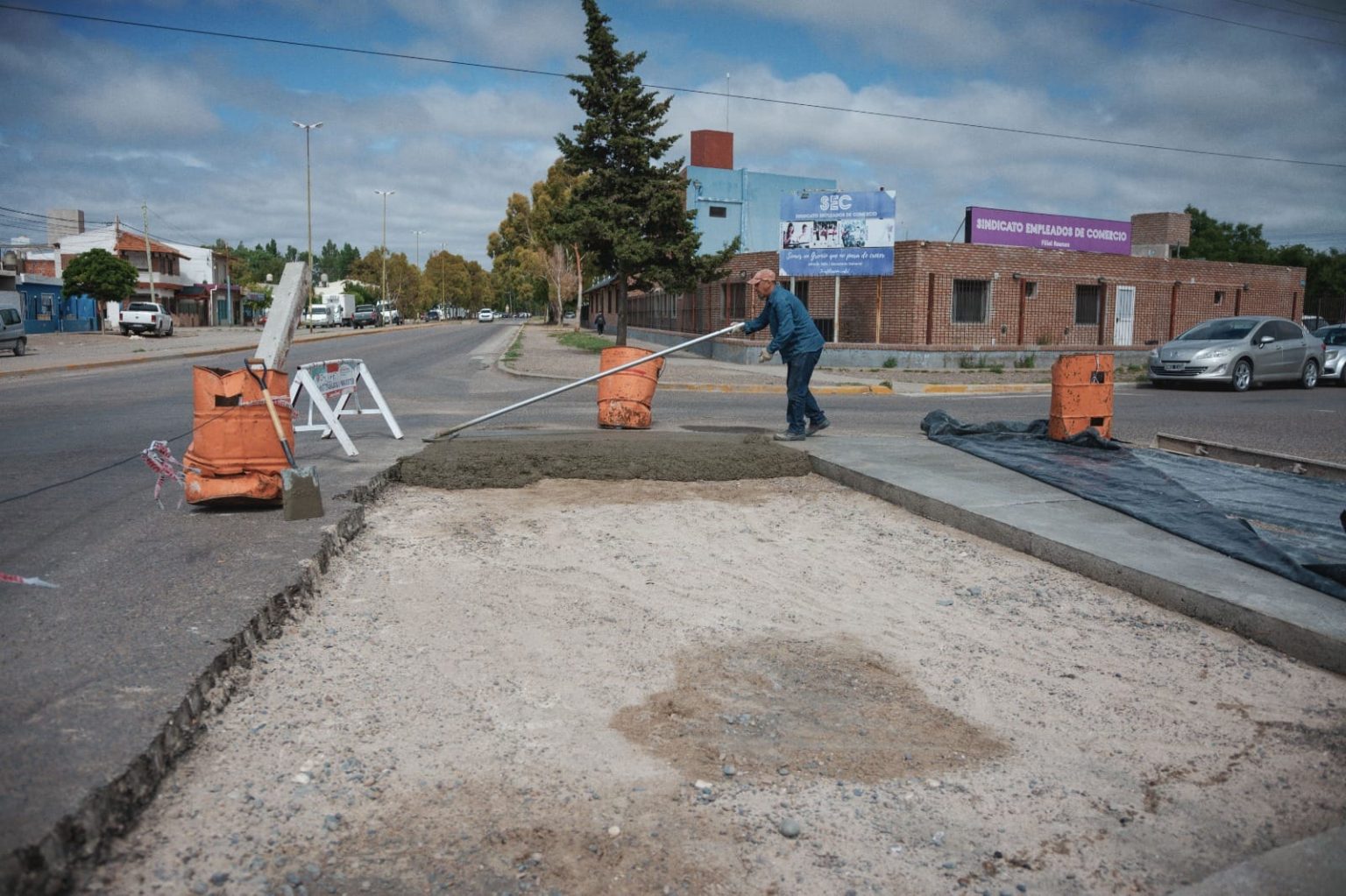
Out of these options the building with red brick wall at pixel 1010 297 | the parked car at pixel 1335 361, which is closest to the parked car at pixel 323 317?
the building with red brick wall at pixel 1010 297

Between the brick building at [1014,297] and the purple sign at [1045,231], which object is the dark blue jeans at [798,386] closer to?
the brick building at [1014,297]

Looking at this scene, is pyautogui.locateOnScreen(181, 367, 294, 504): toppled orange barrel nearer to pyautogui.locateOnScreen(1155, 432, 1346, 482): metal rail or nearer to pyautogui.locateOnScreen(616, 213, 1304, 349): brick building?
pyautogui.locateOnScreen(1155, 432, 1346, 482): metal rail

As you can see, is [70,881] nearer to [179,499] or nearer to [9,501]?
[179,499]

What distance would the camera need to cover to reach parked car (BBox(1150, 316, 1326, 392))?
1927cm

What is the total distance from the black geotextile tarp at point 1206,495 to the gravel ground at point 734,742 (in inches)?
38.6

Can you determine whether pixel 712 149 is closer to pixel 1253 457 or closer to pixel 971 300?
pixel 971 300

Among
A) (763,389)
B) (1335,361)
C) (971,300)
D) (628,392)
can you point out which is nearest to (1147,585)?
(628,392)

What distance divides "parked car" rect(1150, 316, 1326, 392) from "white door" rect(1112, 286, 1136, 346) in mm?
10703

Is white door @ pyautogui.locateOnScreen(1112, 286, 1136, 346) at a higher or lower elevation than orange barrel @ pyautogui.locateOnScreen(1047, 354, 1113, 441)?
higher

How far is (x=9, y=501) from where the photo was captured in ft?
22.3

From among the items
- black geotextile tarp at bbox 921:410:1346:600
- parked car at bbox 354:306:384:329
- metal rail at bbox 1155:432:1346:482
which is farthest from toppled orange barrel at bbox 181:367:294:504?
parked car at bbox 354:306:384:329

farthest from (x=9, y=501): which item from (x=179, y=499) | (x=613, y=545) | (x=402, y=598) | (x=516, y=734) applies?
(x=516, y=734)

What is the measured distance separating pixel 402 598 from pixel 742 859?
2791 millimetres

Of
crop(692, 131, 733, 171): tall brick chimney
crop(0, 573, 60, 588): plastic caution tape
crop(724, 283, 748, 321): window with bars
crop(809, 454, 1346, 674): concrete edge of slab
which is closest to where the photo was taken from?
crop(0, 573, 60, 588): plastic caution tape
